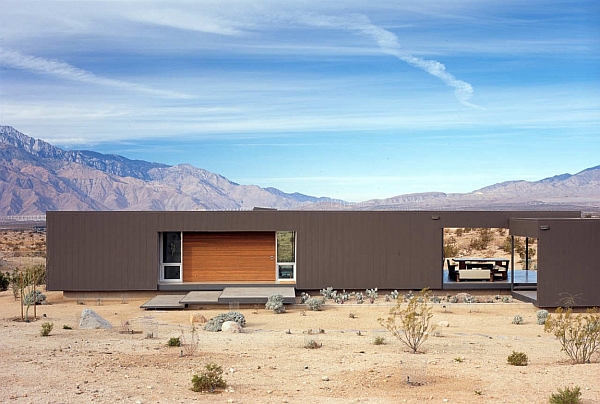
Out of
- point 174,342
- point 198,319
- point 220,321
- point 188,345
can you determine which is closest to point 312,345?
point 188,345

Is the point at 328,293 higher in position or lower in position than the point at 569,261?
lower

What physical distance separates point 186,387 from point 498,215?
1413cm

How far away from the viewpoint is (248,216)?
2027cm

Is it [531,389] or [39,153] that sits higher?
[39,153]

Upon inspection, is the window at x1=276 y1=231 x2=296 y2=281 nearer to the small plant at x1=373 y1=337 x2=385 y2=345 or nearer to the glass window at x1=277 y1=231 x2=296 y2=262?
the glass window at x1=277 y1=231 x2=296 y2=262

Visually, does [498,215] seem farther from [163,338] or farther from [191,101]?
[191,101]

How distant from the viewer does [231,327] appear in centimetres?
1424

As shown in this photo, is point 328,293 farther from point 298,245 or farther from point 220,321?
point 220,321

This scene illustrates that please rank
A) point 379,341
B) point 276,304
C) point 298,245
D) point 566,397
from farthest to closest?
point 298,245 → point 276,304 → point 379,341 → point 566,397

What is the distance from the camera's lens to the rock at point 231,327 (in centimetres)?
1416

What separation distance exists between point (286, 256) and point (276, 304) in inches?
125

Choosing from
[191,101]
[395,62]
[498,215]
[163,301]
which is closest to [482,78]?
[395,62]

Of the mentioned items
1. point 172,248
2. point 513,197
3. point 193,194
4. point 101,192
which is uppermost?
point 193,194

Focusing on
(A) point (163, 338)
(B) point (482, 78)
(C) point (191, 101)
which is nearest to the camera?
(A) point (163, 338)
